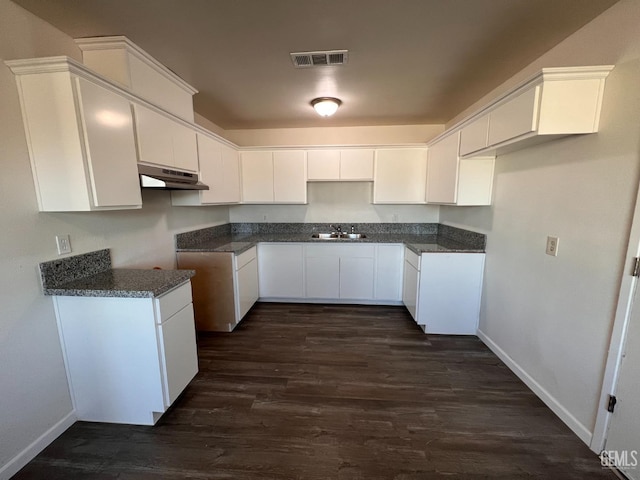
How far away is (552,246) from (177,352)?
269 centimetres

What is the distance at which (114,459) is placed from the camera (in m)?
1.45

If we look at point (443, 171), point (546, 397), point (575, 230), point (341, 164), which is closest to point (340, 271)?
point (341, 164)

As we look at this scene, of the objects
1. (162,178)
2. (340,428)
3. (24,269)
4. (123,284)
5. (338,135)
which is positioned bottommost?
(340,428)

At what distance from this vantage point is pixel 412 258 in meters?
3.02

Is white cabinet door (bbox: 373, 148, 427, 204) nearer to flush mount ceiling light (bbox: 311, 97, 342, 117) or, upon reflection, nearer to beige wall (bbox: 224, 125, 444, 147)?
beige wall (bbox: 224, 125, 444, 147)

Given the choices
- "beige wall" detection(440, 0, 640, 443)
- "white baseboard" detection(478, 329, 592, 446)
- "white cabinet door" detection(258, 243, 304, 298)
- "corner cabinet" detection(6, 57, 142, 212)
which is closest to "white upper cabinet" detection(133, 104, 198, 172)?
"corner cabinet" detection(6, 57, 142, 212)

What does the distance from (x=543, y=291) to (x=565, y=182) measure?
77 cm

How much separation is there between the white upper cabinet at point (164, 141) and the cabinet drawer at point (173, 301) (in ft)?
3.08

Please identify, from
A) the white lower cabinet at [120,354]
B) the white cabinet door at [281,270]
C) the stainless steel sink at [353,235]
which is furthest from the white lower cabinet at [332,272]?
the white lower cabinet at [120,354]

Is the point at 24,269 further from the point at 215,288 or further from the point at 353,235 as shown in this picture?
the point at 353,235

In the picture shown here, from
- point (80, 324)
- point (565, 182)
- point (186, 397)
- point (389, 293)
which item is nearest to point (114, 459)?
point (186, 397)

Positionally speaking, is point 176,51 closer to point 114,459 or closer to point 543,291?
point 114,459

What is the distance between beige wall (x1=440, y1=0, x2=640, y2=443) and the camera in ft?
4.39

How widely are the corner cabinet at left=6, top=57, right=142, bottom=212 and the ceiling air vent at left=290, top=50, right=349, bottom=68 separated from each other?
124 centimetres
